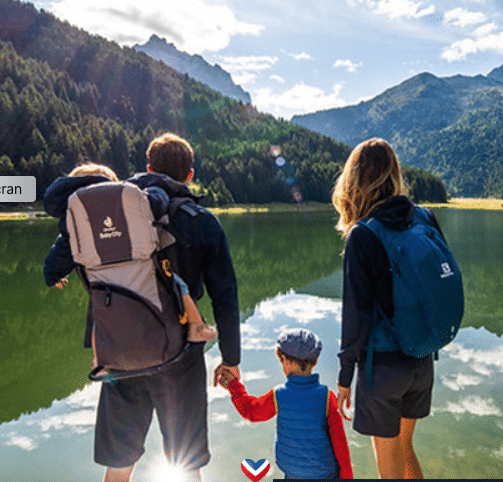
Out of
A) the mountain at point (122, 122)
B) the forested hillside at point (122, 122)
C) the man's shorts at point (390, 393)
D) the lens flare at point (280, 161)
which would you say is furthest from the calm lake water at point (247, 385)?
the lens flare at point (280, 161)

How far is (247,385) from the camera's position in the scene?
7188 millimetres

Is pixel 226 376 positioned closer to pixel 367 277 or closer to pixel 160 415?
pixel 160 415

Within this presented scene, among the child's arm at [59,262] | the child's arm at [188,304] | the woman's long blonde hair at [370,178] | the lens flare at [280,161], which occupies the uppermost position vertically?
the lens flare at [280,161]

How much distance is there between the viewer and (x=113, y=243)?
2795 mm

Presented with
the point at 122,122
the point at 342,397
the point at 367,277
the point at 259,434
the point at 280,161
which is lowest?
the point at 259,434

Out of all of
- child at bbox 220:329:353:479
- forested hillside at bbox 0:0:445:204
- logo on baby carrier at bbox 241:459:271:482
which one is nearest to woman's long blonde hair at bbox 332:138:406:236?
child at bbox 220:329:353:479

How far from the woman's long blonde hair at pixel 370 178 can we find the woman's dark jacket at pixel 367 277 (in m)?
0.16

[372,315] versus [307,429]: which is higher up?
[372,315]

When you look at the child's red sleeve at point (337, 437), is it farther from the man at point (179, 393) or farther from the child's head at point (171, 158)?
the child's head at point (171, 158)

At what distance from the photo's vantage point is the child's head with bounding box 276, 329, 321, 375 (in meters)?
3.23

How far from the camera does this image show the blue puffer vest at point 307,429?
126 inches

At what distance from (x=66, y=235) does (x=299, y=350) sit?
5.21 ft

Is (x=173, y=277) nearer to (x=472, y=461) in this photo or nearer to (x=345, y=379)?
(x=345, y=379)

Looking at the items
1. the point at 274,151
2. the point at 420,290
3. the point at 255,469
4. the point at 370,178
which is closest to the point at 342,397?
the point at 420,290
